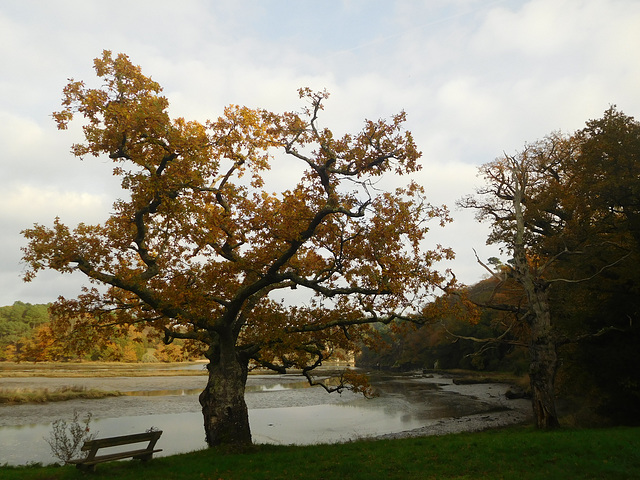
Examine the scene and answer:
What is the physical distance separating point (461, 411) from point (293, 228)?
86.6 ft

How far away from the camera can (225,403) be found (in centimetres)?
1574

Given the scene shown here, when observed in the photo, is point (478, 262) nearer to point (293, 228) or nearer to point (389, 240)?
point (389, 240)

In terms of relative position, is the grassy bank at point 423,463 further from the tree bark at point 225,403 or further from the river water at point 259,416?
the river water at point 259,416

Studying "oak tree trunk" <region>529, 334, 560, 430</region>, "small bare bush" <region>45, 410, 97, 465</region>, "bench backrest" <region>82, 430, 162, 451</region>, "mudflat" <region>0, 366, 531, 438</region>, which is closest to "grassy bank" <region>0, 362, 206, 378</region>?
"mudflat" <region>0, 366, 531, 438</region>

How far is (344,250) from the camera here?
16.8 metres

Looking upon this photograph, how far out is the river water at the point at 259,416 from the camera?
22328 mm

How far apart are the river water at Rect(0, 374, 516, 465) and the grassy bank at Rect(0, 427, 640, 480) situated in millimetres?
7485

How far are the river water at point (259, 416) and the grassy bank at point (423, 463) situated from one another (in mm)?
7485

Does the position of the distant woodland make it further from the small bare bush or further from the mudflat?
the small bare bush

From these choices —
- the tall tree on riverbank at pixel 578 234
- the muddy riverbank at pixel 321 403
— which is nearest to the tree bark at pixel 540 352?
the tall tree on riverbank at pixel 578 234

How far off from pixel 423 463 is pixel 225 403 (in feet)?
25.9

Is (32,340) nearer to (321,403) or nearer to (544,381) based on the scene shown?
(321,403)

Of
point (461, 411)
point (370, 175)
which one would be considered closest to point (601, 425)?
point (461, 411)

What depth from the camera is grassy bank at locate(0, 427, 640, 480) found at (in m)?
11.0
